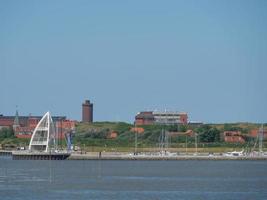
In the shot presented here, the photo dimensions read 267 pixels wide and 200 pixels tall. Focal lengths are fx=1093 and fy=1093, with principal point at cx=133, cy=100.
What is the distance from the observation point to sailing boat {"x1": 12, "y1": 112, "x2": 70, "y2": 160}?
153m

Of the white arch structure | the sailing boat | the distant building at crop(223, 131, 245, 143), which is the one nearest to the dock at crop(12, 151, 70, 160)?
the sailing boat

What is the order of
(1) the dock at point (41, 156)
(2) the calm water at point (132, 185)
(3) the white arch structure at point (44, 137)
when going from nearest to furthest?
(2) the calm water at point (132, 185) → (1) the dock at point (41, 156) → (3) the white arch structure at point (44, 137)

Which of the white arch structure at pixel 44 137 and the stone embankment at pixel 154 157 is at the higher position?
the white arch structure at pixel 44 137

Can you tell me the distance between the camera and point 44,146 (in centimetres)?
15700

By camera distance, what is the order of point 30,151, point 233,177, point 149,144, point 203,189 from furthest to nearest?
point 149,144
point 30,151
point 233,177
point 203,189

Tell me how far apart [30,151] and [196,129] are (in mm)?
50424

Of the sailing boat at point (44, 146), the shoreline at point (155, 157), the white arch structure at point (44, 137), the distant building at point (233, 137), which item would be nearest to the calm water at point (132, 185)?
the sailing boat at point (44, 146)

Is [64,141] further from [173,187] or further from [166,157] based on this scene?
[173,187]

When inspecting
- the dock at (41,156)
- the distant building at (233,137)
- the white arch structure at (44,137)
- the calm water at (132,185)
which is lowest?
the calm water at (132,185)

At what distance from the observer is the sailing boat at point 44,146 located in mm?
152750

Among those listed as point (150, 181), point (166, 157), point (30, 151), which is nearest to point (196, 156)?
point (166, 157)

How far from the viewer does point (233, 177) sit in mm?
98875

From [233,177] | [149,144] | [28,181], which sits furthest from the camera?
[149,144]

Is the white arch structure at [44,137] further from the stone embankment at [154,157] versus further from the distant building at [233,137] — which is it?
the distant building at [233,137]
